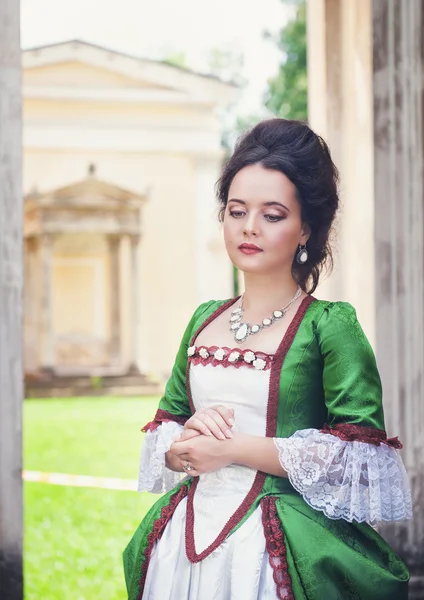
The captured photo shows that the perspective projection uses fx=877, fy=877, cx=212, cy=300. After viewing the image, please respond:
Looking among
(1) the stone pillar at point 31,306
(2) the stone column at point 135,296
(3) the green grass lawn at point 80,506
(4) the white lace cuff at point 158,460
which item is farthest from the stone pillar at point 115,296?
(4) the white lace cuff at point 158,460

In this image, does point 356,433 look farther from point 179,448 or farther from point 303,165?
point 303,165

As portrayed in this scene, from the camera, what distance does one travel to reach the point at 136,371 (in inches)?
457

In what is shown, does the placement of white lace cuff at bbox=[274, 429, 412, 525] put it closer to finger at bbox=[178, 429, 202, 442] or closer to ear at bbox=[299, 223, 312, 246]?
finger at bbox=[178, 429, 202, 442]

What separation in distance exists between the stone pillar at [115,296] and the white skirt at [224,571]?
10.7m

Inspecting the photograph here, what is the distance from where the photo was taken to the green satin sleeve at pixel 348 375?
60.5 inches

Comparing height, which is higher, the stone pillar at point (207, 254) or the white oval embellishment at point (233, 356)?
the stone pillar at point (207, 254)

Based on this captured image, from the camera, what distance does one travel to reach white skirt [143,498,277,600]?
60.2 inches

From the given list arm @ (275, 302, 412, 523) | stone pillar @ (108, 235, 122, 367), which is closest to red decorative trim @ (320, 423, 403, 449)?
arm @ (275, 302, 412, 523)

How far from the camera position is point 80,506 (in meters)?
5.28

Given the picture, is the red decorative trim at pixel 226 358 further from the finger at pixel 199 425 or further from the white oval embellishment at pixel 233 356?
the finger at pixel 199 425

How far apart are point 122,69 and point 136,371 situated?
14.3 feet

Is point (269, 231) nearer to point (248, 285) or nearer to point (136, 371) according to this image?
point (248, 285)

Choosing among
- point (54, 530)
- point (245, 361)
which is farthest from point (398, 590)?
point (54, 530)

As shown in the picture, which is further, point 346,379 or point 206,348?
point 206,348
